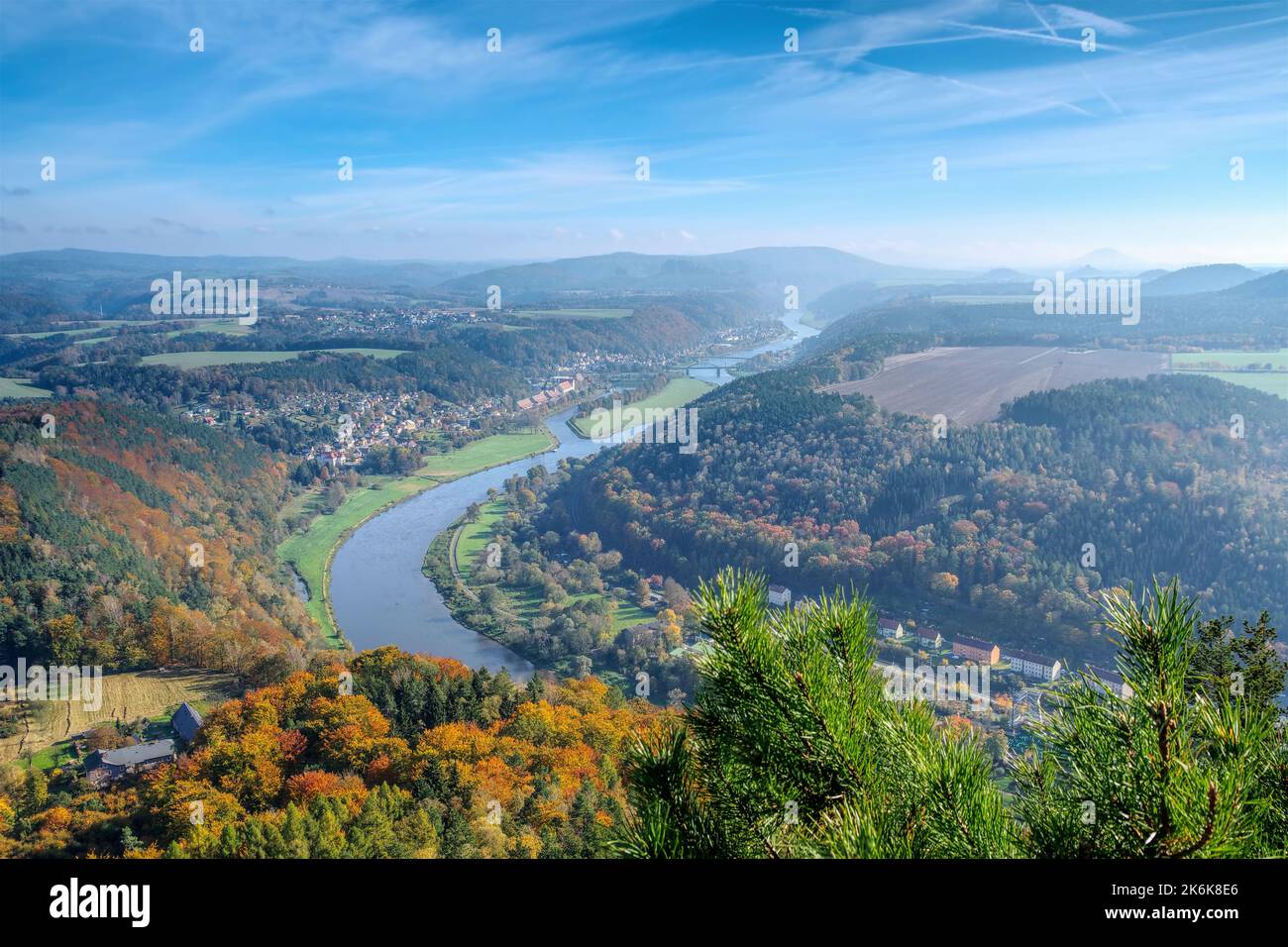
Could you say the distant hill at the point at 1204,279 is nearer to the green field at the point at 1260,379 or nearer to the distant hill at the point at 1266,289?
the distant hill at the point at 1266,289

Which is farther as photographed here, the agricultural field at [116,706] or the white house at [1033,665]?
the white house at [1033,665]

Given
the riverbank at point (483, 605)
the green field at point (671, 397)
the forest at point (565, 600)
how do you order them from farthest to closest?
the green field at point (671, 397), the riverbank at point (483, 605), the forest at point (565, 600)

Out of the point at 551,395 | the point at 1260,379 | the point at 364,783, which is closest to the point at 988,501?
the point at 1260,379

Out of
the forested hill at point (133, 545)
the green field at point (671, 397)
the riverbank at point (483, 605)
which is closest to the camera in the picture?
the forested hill at point (133, 545)

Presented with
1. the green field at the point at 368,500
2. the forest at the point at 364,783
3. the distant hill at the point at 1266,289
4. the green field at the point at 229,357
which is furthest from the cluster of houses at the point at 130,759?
the distant hill at the point at 1266,289

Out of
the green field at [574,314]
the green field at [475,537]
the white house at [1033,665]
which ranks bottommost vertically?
the white house at [1033,665]

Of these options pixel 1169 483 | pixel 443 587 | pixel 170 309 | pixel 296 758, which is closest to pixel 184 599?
pixel 443 587

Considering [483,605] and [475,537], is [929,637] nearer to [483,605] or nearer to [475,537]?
[483,605]
